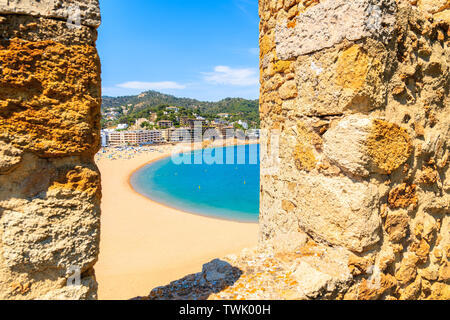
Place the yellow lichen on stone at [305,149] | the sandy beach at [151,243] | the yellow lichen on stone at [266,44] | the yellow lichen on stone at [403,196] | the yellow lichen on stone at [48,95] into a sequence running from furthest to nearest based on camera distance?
the sandy beach at [151,243], the yellow lichen on stone at [266,44], the yellow lichen on stone at [305,149], the yellow lichen on stone at [403,196], the yellow lichen on stone at [48,95]

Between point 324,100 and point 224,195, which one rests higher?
point 324,100

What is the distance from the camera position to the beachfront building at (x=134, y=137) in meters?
→ 51.3

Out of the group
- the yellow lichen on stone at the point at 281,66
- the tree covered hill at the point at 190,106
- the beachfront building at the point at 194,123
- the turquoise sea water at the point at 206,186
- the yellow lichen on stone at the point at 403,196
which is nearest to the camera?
the yellow lichen on stone at the point at 403,196

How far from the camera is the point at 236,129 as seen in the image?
63625mm

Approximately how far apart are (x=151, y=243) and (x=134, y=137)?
41763 mm

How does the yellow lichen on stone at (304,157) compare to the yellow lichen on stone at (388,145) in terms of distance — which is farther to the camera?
the yellow lichen on stone at (304,157)

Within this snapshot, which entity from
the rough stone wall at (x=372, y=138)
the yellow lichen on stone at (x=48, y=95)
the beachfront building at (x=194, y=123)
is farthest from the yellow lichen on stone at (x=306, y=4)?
the beachfront building at (x=194, y=123)

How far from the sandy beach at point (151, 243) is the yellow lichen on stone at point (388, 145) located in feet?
31.3

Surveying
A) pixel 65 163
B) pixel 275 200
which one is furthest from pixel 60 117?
pixel 275 200

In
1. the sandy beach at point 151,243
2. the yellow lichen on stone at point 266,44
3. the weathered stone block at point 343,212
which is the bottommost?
the sandy beach at point 151,243

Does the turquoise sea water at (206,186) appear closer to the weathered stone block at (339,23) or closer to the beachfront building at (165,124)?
the beachfront building at (165,124)

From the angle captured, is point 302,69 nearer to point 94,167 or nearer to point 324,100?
point 324,100
